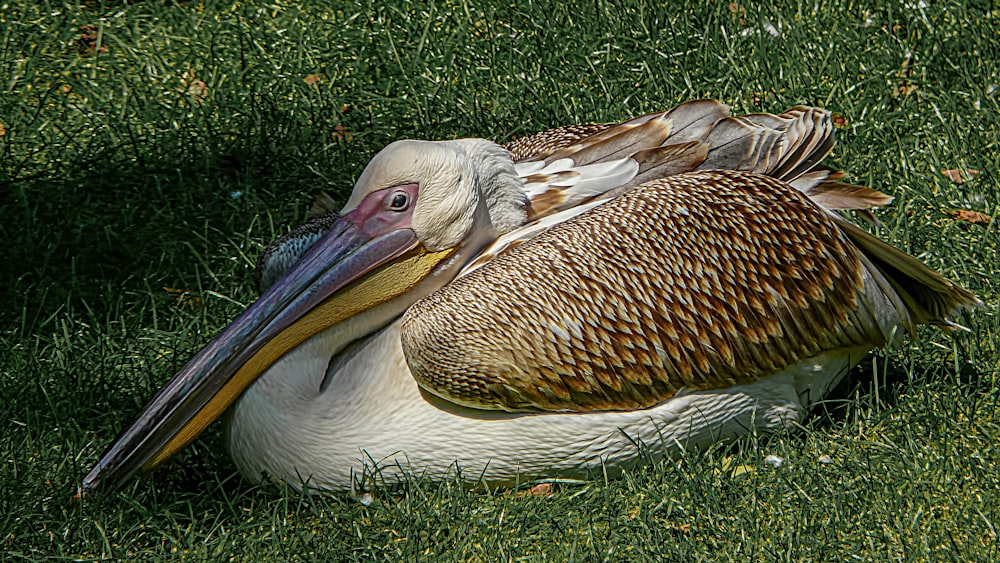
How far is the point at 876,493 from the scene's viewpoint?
3.46m

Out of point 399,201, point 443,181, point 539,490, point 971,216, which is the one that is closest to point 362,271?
point 399,201

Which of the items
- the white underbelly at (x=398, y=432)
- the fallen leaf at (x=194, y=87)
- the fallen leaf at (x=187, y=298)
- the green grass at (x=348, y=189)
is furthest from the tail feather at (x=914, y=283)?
the fallen leaf at (x=194, y=87)

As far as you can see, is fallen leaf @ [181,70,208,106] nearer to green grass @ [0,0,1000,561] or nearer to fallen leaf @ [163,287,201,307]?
green grass @ [0,0,1000,561]

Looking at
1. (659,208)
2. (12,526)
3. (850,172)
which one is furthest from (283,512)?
(850,172)

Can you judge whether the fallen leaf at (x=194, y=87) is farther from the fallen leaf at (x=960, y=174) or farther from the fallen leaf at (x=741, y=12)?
the fallen leaf at (x=960, y=174)

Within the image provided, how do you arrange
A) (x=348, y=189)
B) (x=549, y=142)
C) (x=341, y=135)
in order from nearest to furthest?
1. (x=549, y=142)
2. (x=348, y=189)
3. (x=341, y=135)

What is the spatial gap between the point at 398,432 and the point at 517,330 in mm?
460

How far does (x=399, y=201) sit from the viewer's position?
3.64m

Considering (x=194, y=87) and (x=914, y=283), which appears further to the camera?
(x=194, y=87)

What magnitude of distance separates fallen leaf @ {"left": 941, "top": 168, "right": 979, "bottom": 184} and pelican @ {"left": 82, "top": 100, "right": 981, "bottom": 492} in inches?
50.3

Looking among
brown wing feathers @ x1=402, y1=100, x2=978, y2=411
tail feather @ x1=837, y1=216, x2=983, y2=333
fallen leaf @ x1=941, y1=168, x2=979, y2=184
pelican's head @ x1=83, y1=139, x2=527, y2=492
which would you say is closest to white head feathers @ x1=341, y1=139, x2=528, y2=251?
pelican's head @ x1=83, y1=139, x2=527, y2=492

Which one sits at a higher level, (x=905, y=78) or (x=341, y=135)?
(x=341, y=135)

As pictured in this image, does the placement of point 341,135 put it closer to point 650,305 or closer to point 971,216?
point 650,305

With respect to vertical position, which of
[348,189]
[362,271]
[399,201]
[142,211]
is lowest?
[348,189]
